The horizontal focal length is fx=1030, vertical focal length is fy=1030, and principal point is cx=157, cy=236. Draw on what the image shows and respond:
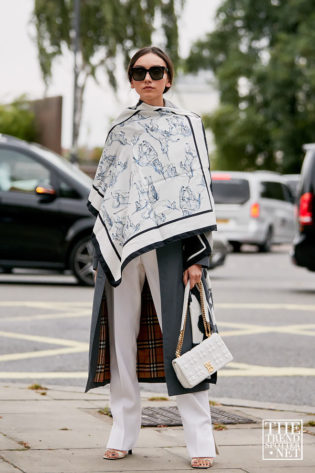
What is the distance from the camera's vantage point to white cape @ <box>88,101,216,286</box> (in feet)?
14.1

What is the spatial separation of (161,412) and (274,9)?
39283 millimetres

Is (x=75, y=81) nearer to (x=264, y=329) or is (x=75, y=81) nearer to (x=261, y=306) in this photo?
(x=261, y=306)

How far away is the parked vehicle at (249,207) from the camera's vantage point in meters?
24.0

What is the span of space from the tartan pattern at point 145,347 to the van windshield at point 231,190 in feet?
63.7

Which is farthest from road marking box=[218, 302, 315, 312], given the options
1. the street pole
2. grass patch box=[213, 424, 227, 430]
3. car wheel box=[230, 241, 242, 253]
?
the street pole

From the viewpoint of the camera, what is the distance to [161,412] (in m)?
5.54

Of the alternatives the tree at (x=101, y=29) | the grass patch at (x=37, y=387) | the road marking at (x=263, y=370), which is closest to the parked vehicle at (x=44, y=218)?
the road marking at (x=263, y=370)

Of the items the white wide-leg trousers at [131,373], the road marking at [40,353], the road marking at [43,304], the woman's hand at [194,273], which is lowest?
the road marking at [43,304]

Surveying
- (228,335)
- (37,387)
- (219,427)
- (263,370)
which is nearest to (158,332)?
(219,427)

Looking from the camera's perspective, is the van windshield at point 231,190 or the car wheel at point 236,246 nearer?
the van windshield at point 231,190

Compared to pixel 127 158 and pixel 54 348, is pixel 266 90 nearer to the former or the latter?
pixel 54 348

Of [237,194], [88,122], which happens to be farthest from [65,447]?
[88,122]

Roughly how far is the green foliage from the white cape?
2892cm

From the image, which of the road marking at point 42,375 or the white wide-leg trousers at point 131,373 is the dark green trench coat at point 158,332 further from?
the road marking at point 42,375
